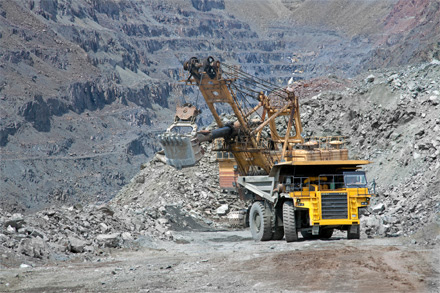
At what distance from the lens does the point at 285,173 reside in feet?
66.0

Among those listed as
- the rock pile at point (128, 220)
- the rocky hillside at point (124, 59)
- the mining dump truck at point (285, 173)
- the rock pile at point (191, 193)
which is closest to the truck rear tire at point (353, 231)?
the mining dump truck at point (285, 173)

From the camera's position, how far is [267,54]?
160625 mm

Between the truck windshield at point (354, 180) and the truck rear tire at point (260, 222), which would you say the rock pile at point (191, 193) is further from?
the truck windshield at point (354, 180)

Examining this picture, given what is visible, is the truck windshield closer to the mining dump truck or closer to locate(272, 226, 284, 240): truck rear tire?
the mining dump truck

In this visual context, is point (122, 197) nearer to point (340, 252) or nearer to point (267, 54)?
point (340, 252)

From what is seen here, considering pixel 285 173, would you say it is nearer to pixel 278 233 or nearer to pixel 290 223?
pixel 290 223

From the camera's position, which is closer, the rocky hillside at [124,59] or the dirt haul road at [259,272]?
the dirt haul road at [259,272]

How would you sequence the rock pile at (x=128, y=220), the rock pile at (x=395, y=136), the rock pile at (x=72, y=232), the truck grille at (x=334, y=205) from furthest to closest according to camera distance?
the rock pile at (x=395, y=136)
the truck grille at (x=334, y=205)
the rock pile at (x=128, y=220)
the rock pile at (x=72, y=232)

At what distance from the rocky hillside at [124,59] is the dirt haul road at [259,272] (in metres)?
52.2

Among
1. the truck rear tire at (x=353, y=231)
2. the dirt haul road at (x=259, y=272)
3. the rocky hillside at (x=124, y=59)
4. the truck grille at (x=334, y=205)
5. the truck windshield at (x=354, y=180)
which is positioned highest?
the rocky hillside at (x=124, y=59)

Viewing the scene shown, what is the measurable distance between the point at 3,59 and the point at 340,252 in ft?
304

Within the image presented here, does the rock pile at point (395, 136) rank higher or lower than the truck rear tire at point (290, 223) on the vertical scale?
higher

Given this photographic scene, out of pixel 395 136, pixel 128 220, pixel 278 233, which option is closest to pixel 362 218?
pixel 278 233

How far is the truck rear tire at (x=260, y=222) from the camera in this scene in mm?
20688
